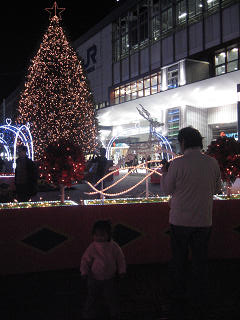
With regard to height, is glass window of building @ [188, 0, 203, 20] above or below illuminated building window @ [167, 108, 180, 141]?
above

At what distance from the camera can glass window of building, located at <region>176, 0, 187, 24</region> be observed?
30766mm

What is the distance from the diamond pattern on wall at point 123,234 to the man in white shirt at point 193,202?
1.61 m

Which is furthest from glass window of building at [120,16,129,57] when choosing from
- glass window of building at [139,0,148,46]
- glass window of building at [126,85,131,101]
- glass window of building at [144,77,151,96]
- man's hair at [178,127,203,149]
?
man's hair at [178,127,203,149]

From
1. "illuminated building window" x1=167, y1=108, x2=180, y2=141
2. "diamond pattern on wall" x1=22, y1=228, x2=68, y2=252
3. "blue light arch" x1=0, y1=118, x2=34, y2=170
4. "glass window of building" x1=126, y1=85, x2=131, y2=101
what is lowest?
"diamond pattern on wall" x1=22, y1=228, x2=68, y2=252

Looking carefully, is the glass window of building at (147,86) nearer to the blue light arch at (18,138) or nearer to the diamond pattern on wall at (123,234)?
the blue light arch at (18,138)

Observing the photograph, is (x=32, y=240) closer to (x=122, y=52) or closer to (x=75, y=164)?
(x=75, y=164)

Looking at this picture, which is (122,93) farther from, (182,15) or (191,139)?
(191,139)

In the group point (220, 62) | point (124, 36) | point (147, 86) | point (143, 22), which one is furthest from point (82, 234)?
point (124, 36)

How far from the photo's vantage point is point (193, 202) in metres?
Result: 3.17

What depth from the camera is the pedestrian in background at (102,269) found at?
306cm

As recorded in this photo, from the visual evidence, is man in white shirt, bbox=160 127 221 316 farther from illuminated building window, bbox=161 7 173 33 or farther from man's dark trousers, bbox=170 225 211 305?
illuminated building window, bbox=161 7 173 33

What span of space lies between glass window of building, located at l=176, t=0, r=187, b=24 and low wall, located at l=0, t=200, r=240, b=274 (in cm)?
2938

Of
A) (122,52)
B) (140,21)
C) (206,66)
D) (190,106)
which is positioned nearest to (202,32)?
(206,66)

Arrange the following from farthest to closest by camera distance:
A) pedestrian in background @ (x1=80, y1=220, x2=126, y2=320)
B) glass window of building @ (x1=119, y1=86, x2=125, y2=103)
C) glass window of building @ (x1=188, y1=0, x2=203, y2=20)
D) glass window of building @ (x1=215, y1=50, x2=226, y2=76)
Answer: glass window of building @ (x1=119, y1=86, x2=125, y2=103) < glass window of building @ (x1=188, y1=0, x2=203, y2=20) < glass window of building @ (x1=215, y1=50, x2=226, y2=76) < pedestrian in background @ (x1=80, y1=220, x2=126, y2=320)
